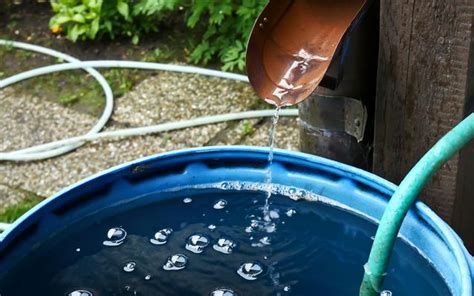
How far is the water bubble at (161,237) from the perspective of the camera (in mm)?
1823

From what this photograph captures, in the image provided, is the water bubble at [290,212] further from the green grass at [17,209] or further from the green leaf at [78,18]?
the green leaf at [78,18]

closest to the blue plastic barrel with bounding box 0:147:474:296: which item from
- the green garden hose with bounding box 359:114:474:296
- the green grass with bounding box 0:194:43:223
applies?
the green garden hose with bounding box 359:114:474:296

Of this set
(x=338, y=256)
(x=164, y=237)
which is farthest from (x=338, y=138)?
(x=164, y=237)

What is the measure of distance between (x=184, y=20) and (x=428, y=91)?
1819 mm

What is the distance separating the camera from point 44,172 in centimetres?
260

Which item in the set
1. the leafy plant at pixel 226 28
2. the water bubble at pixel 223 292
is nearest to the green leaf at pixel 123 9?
the leafy plant at pixel 226 28

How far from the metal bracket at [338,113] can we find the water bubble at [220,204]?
1.04ft

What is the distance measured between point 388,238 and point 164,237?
669 mm

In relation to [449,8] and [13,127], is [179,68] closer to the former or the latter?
[13,127]

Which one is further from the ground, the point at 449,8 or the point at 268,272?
the point at 449,8

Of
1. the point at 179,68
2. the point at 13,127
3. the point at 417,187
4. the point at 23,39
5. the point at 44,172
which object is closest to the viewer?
the point at 417,187

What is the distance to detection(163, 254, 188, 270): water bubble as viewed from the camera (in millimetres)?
1757

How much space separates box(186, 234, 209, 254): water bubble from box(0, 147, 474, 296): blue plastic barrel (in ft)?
0.46

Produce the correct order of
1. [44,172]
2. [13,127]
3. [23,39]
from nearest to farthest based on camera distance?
1. [44,172]
2. [13,127]
3. [23,39]
